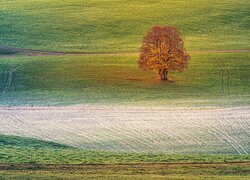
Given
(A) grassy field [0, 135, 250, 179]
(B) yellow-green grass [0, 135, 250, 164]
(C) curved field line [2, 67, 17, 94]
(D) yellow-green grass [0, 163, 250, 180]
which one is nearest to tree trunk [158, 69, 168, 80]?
(C) curved field line [2, 67, 17, 94]

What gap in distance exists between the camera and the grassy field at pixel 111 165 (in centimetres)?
2081

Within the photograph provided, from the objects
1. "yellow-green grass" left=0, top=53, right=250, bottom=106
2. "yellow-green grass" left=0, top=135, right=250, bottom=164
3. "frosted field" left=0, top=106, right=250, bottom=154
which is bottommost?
"yellow-green grass" left=0, top=53, right=250, bottom=106

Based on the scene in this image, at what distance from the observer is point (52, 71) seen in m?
49.1

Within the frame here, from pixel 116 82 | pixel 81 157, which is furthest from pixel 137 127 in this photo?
pixel 116 82

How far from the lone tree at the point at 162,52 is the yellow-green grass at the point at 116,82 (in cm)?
99

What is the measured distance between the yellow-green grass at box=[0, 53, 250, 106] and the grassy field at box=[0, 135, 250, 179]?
693 inches

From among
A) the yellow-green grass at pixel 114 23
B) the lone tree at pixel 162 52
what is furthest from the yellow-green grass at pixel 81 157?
the yellow-green grass at pixel 114 23

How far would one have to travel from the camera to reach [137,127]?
33.8 m

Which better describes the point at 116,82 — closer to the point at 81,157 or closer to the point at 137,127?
the point at 137,127

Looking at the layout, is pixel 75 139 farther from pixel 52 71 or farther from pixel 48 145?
pixel 52 71

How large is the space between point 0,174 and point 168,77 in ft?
94.3

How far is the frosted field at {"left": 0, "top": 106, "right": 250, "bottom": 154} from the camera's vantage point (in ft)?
97.1

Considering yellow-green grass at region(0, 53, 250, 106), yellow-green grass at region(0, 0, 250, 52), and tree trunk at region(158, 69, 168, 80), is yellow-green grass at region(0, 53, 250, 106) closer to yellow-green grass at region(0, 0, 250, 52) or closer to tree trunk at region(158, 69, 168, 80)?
tree trunk at region(158, 69, 168, 80)

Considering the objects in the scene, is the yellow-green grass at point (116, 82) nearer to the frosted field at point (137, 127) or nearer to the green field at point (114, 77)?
the green field at point (114, 77)
